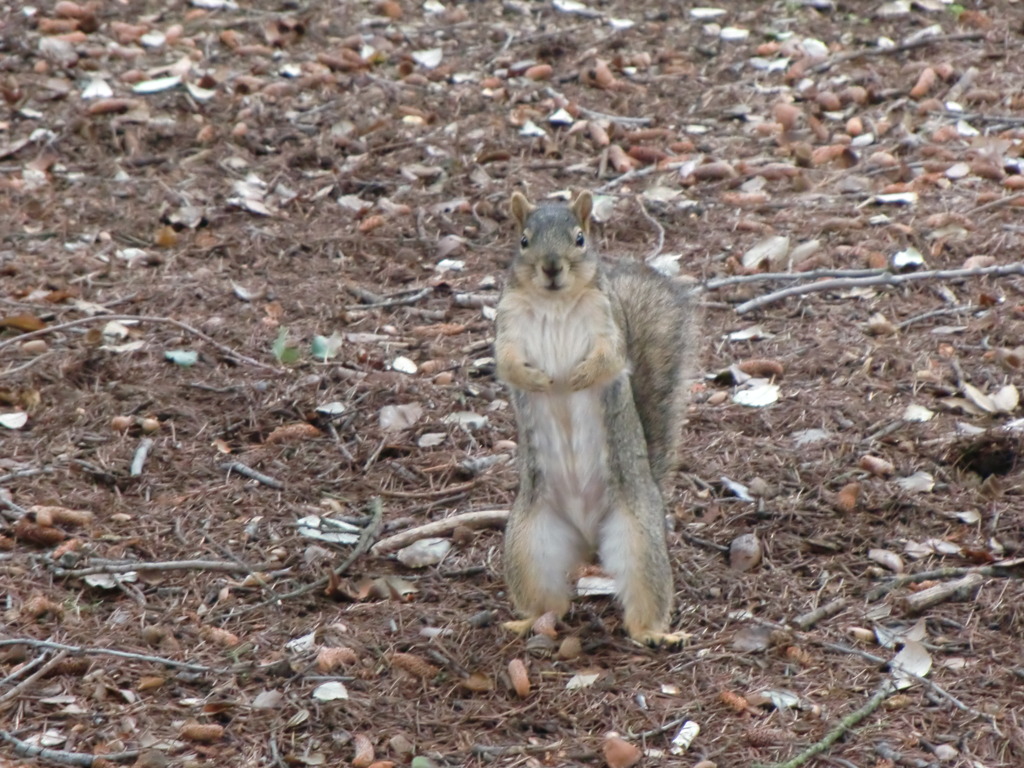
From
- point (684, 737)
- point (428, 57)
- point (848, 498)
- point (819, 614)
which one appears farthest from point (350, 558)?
point (428, 57)

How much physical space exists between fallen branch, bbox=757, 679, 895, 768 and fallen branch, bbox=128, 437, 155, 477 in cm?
187

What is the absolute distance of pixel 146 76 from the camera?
19.4ft

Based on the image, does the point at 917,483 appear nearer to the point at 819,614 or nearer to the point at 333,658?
the point at 819,614

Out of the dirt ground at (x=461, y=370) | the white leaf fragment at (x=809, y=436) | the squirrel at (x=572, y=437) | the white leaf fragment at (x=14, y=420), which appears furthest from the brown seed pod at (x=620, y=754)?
the white leaf fragment at (x=14, y=420)

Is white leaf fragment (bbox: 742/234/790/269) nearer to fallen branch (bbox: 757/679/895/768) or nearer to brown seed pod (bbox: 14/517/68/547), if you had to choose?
fallen branch (bbox: 757/679/895/768)

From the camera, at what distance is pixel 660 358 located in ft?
10.8

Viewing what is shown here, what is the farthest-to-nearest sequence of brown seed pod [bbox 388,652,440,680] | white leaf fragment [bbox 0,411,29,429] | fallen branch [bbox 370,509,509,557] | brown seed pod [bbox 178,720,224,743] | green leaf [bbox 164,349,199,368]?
green leaf [bbox 164,349,199,368], white leaf fragment [bbox 0,411,29,429], fallen branch [bbox 370,509,509,557], brown seed pod [bbox 388,652,440,680], brown seed pod [bbox 178,720,224,743]

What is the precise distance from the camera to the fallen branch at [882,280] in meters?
4.33

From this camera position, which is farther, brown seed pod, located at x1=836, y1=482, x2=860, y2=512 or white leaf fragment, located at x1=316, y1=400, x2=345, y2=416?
white leaf fragment, located at x1=316, y1=400, x2=345, y2=416

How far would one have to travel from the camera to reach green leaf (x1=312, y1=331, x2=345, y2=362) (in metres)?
4.21

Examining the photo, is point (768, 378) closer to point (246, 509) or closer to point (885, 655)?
point (885, 655)

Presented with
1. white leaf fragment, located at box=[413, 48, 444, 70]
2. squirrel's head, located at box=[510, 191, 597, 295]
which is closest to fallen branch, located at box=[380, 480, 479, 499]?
squirrel's head, located at box=[510, 191, 597, 295]

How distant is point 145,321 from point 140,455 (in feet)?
2.44

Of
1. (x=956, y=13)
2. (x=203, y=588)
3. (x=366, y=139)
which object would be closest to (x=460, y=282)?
(x=366, y=139)
